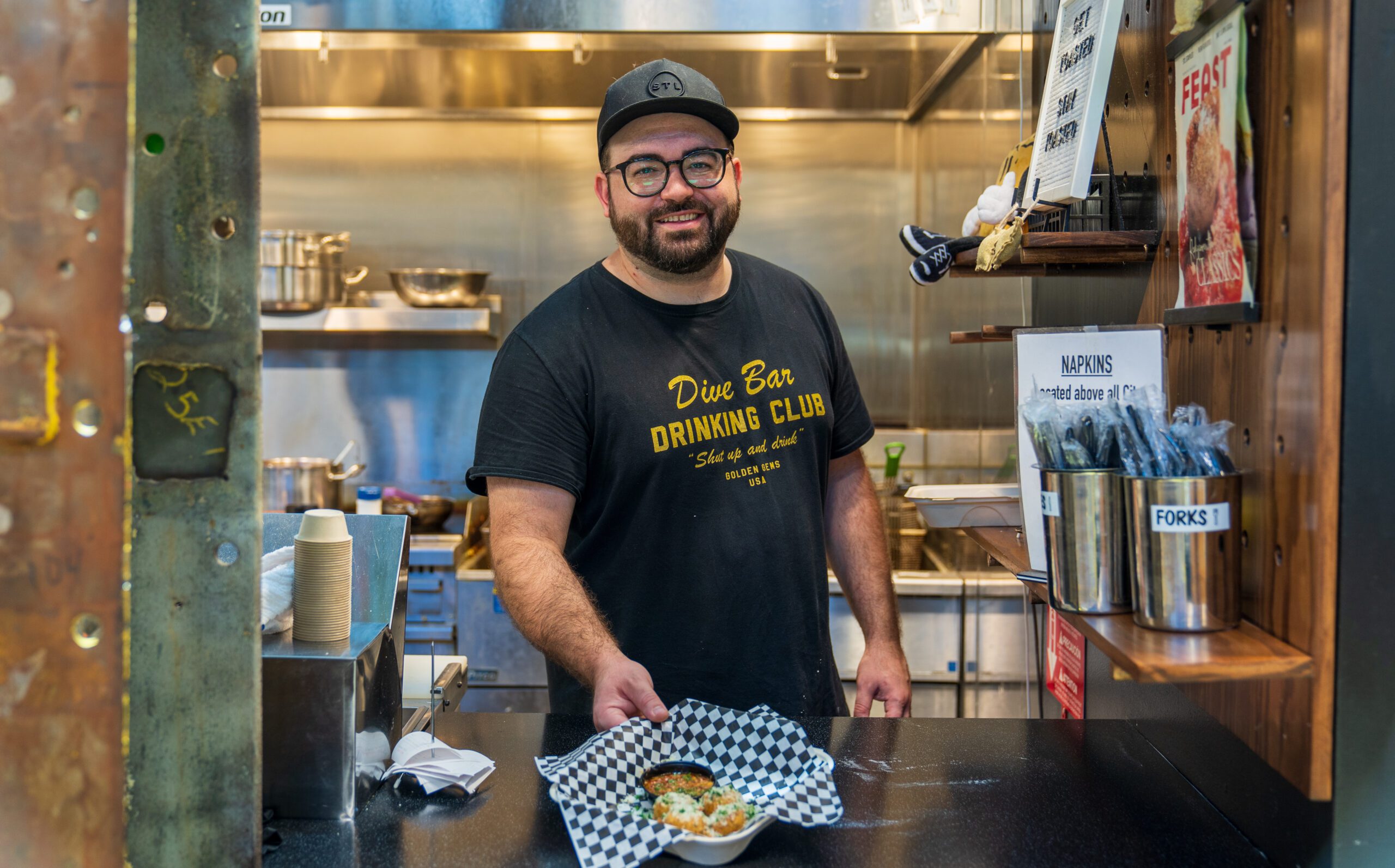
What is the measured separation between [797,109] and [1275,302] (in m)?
2.76

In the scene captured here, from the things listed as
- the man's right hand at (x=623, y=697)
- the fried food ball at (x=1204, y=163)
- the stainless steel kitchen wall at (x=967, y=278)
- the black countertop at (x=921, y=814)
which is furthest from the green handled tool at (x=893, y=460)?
the fried food ball at (x=1204, y=163)

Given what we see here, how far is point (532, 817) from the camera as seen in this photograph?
118 centimetres

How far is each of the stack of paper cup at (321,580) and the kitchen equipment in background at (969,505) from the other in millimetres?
719

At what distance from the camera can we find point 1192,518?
1.00 metres

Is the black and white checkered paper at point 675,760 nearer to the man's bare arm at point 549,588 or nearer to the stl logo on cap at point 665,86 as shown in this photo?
the man's bare arm at point 549,588

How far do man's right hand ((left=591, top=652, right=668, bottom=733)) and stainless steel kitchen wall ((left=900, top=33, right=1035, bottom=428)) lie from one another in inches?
56.5

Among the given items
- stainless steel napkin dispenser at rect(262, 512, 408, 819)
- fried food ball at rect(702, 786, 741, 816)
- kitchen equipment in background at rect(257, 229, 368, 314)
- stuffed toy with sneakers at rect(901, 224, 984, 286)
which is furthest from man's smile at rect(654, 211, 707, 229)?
kitchen equipment in background at rect(257, 229, 368, 314)

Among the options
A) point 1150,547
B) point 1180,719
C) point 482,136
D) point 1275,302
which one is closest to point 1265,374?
point 1275,302

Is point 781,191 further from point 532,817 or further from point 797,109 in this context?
point 532,817

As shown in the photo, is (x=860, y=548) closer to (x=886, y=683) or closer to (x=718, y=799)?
(x=886, y=683)

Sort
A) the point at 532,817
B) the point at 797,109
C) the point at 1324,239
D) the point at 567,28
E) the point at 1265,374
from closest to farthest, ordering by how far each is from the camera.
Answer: the point at 1324,239, the point at 1265,374, the point at 532,817, the point at 567,28, the point at 797,109

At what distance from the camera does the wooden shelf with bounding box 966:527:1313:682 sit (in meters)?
0.93

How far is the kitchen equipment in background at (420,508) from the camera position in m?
3.38

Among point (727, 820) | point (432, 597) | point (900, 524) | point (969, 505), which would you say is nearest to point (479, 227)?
point (432, 597)
